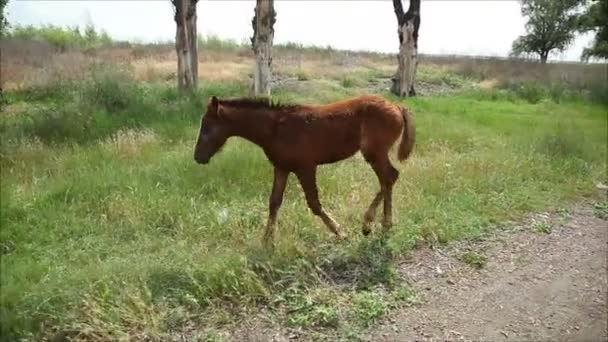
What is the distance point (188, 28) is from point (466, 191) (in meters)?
7.01

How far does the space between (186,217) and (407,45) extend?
416 inches

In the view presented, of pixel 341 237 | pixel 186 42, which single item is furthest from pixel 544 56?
pixel 341 237

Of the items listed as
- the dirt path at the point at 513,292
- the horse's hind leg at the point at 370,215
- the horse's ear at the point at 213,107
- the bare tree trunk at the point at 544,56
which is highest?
the bare tree trunk at the point at 544,56

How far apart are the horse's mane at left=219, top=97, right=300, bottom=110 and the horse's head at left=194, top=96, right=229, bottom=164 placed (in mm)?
106

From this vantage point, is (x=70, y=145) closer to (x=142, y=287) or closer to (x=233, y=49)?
(x=142, y=287)

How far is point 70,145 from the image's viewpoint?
5.03m

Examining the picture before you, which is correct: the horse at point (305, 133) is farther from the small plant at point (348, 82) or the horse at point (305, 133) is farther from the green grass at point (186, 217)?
the small plant at point (348, 82)

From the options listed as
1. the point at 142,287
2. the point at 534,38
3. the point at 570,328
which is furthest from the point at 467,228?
the point at 534,38

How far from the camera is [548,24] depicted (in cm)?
825

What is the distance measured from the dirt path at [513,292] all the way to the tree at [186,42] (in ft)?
23.8

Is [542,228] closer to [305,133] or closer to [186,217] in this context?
[305,133]

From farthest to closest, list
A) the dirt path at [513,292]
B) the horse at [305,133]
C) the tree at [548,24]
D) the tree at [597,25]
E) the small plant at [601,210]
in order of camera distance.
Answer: the tree at [548,24] < the tree at [597,25] < the small plant at [601,210] < the horse at [305,133] < the dirt path at [513,292]

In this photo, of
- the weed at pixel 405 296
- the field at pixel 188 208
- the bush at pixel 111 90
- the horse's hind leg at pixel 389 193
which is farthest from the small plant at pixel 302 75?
the weed at pixel 405 296

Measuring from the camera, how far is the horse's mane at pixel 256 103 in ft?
13.9
